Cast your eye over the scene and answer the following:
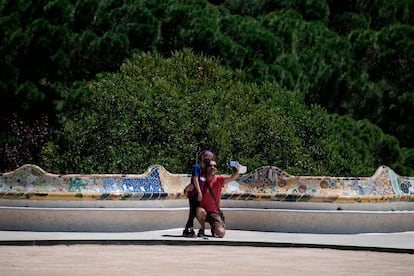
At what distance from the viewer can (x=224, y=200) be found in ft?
72.9

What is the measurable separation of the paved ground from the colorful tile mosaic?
77 centimetres

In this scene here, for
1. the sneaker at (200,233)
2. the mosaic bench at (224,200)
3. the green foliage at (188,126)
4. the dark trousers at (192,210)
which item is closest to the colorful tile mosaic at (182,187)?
the mosaic bench at (224,200)

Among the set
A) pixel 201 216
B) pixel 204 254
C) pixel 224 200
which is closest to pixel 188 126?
pixel 224 200

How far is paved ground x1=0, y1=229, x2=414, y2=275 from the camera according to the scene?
15.0m

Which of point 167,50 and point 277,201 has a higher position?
point 167,50

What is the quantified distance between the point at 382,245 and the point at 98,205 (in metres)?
5.16

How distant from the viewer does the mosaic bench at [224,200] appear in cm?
2106

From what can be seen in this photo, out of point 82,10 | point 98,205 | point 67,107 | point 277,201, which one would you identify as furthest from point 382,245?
point 82,10

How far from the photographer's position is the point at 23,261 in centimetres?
1583

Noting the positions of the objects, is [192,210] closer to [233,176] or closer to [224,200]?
[233,176]

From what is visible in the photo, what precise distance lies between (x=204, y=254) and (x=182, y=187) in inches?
195

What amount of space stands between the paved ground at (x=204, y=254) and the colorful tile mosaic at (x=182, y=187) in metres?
0.77

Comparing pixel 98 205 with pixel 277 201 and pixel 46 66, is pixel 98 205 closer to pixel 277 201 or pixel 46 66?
pixel 277 201

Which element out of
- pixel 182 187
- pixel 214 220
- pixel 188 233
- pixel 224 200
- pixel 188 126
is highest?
pixel 188 126
